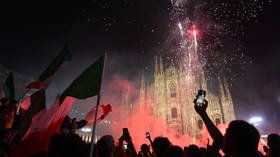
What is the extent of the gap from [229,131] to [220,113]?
49086mm

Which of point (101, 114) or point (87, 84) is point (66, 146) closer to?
point (87, 84)

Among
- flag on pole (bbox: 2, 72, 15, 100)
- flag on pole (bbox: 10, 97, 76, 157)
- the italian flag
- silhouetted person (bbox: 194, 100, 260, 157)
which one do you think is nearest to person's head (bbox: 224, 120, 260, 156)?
silhouetted person (bbox: 194, 100, 260, 157)

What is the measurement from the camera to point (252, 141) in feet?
6.56

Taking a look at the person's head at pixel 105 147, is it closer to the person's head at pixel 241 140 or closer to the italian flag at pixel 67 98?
the italian flag at pixel 67 98

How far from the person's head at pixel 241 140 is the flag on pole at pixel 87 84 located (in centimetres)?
314

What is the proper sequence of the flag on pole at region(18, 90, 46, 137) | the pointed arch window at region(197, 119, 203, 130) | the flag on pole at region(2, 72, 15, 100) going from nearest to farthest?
the flag on pole at region(18, 90, 46, 137)
the flag on pole at region(2, 72, 15, 100)
the pointed arch window at region(197, 119, 203, 130)

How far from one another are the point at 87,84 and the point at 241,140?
355 cm

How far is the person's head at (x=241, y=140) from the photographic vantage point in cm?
196

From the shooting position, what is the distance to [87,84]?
15.8 feet

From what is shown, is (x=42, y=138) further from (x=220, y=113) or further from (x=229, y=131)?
(x=220, y=113)

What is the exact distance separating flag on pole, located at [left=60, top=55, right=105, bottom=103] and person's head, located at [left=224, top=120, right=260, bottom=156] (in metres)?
3.14

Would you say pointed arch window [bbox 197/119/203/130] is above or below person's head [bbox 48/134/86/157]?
above

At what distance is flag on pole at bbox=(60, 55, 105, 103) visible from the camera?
471cm

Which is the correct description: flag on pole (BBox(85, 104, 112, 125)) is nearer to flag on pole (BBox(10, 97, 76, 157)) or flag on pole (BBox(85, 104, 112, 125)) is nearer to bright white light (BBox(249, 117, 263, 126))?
flag on pole (BBox(10, 97, 76, 157))
